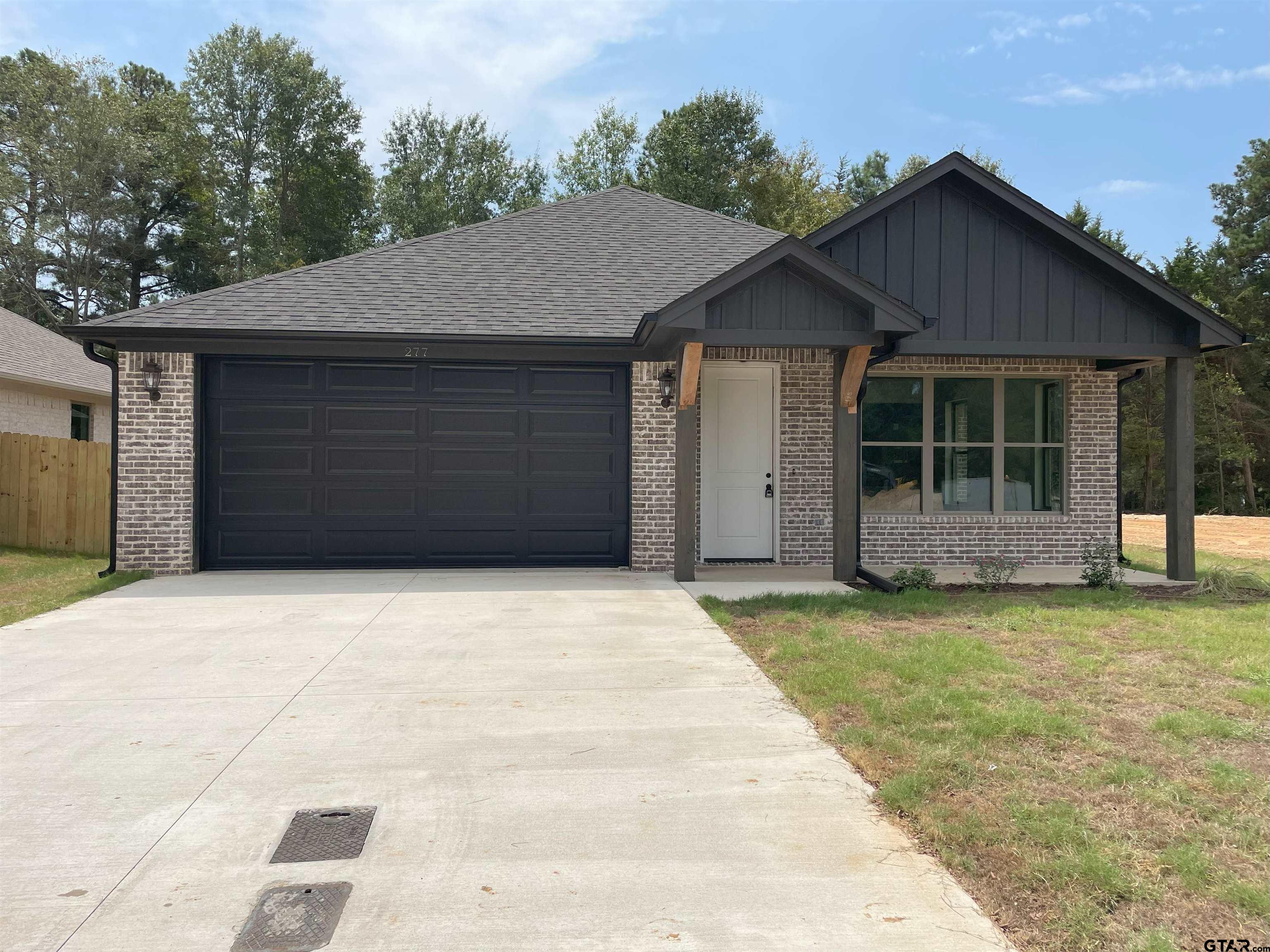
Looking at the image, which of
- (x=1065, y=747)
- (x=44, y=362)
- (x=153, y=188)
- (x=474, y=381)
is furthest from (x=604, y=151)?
(x=1065, y=747)

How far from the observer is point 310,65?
31719 mm

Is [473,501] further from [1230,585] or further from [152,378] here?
[1230,585]

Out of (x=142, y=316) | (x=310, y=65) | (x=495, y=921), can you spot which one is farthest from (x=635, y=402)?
(x=310, y=65)

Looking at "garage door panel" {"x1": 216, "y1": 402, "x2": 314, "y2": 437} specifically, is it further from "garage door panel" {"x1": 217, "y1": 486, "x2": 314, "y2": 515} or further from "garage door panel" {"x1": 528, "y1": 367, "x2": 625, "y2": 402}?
"garage door panel" {"x1": 528, "y1": 367, "x2": 625, "y2": 402}

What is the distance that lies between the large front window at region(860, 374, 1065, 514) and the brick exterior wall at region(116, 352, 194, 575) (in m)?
8.42

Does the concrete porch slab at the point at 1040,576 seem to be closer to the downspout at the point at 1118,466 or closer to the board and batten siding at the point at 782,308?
the downspout at the point at 1118,466

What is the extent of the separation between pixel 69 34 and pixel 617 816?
35017 mm

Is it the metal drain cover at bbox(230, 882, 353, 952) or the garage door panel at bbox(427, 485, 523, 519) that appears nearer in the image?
the metal drain cover at bbox(230, 882, 353, 952)

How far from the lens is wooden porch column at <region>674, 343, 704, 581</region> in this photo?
30.9 ft

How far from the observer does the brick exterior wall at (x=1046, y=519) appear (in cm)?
1131

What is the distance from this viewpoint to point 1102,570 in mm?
9703

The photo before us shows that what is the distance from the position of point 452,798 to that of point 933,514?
9.01 metres

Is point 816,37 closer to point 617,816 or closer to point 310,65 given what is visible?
point 617,816

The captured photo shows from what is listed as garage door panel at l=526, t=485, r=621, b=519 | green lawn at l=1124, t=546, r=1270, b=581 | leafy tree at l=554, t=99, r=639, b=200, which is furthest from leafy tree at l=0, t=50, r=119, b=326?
green lawn at l=1124, t=546, r=1270, b=581
